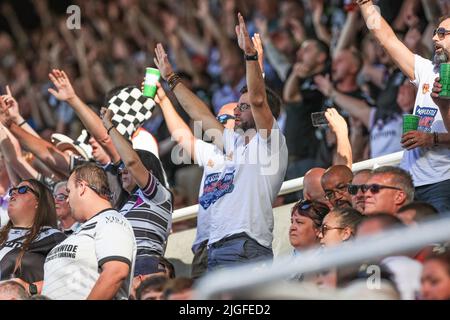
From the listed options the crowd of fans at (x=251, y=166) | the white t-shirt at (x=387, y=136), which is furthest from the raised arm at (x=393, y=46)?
A: the white t-shirt at (x=387, y=136)

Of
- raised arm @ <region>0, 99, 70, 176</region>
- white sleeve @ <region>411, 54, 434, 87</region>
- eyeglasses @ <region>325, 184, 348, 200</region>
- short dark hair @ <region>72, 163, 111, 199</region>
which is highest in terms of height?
raised arm @ <region>0, 99, 70, 176</region>

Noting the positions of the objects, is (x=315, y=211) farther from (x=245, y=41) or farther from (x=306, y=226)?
(x=245, y=41)

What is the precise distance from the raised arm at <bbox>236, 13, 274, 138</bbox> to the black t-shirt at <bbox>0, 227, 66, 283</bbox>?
5.62ft

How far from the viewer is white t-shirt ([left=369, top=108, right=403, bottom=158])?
946 cm

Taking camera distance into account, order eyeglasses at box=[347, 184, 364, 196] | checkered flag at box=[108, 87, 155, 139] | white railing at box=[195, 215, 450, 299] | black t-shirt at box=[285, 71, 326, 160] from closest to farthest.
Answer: white railing at box=[195, 215, 450, 299] → eyeglasses at box=[347, 184, 364, 196] → checkered flag at box=[108, 87, 155, 139] → black t-shirt at box=[285, 71, 326, 160]

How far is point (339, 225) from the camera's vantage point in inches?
255

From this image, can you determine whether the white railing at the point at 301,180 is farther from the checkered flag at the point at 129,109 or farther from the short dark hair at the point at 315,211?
the short dark hair at the point at 315,211

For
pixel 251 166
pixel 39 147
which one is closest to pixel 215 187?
pixel 251 166

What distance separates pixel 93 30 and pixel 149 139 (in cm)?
717

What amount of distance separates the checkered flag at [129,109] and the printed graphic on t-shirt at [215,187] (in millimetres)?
1249

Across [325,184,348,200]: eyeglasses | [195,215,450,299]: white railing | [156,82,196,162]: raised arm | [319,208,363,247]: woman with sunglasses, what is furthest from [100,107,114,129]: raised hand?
[195,215,450,299]: white railing

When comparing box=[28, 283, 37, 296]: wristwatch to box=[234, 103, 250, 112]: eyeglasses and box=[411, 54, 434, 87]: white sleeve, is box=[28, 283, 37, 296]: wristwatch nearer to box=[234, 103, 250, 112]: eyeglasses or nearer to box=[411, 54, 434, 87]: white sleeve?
box=[234, 103, 250, 112]: eyeglasses

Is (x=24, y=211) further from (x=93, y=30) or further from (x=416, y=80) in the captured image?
(x=93, y=30)

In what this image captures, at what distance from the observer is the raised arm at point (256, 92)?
23.0ft
